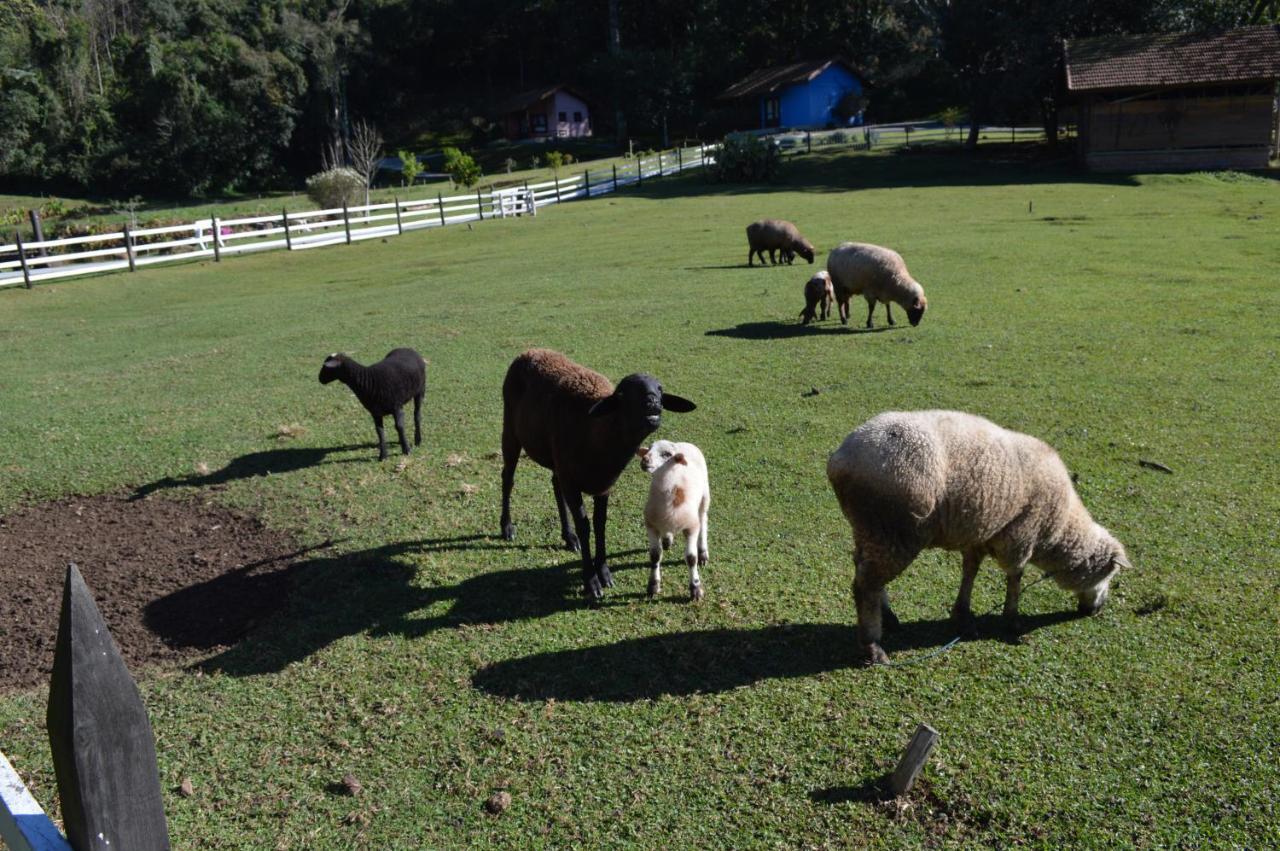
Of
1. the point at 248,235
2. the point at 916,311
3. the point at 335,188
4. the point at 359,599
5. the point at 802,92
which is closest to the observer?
the point at 359,599

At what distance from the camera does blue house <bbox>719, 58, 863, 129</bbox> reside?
66750 millimetres

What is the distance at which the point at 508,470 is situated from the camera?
7.28 metres

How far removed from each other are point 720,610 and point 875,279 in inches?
366

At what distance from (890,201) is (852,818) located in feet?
105

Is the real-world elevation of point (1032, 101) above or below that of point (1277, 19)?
below

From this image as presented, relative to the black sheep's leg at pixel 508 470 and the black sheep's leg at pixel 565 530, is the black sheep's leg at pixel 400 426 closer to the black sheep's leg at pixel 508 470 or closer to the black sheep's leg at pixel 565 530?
the black sheep's leg at pixel 508 470

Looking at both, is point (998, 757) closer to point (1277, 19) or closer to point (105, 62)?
point (1277, 19)

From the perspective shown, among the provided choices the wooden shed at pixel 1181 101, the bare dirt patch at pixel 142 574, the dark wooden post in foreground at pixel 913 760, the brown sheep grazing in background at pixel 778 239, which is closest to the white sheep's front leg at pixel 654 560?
the dark wooden post in foreground at pixel 913 760

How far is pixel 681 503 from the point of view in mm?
5941

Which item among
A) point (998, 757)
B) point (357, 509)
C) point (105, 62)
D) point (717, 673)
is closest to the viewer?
point (998, 757)

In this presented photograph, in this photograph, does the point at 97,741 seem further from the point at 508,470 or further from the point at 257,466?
the point at 257,466

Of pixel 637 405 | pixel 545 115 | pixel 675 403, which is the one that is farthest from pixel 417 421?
pixel 545 115

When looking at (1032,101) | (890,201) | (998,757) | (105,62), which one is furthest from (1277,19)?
(105,62)

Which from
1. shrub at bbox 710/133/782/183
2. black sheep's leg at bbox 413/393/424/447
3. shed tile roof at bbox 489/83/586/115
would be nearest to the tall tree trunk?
shed tile roof at bbox 489/83/586/115
